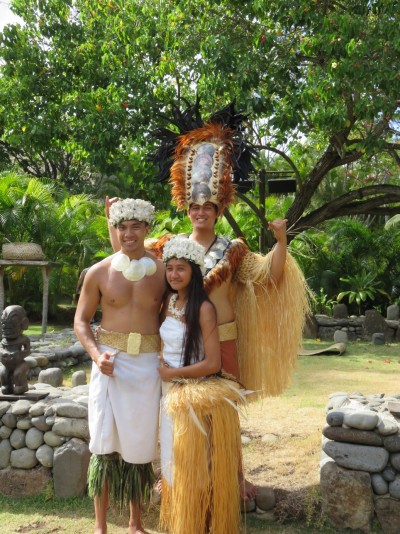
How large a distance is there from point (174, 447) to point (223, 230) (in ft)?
29.0

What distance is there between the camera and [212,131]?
11.6 ft

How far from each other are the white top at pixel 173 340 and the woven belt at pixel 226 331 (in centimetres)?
41

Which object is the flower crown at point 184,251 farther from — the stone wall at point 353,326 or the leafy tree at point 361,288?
the leafy tree at point 361,288

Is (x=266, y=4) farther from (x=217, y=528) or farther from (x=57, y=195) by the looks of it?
(x=57, y=195)

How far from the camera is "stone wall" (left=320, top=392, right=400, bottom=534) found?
121 inches

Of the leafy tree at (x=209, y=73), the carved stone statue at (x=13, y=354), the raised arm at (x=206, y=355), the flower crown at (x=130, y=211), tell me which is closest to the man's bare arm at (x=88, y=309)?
the flower crown at (x=130, y=211)

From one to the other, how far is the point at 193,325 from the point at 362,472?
1.20 metres

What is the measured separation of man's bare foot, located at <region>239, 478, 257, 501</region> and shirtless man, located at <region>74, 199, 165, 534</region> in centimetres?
55

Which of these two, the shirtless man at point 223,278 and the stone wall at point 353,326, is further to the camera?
the stone wall at point 353,326

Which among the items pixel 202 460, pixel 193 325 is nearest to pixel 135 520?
pixel 202 460

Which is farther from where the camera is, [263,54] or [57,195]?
[57,195]

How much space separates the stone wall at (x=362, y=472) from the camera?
3070mm

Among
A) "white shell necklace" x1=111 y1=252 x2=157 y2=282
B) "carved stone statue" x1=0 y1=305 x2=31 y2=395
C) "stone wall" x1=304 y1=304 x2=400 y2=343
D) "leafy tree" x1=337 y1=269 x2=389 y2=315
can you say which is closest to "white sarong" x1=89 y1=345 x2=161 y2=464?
"white shell necklace" x1=111 y1=252 x2=157 y2=282

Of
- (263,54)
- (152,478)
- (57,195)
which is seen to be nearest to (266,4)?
(263,54)
